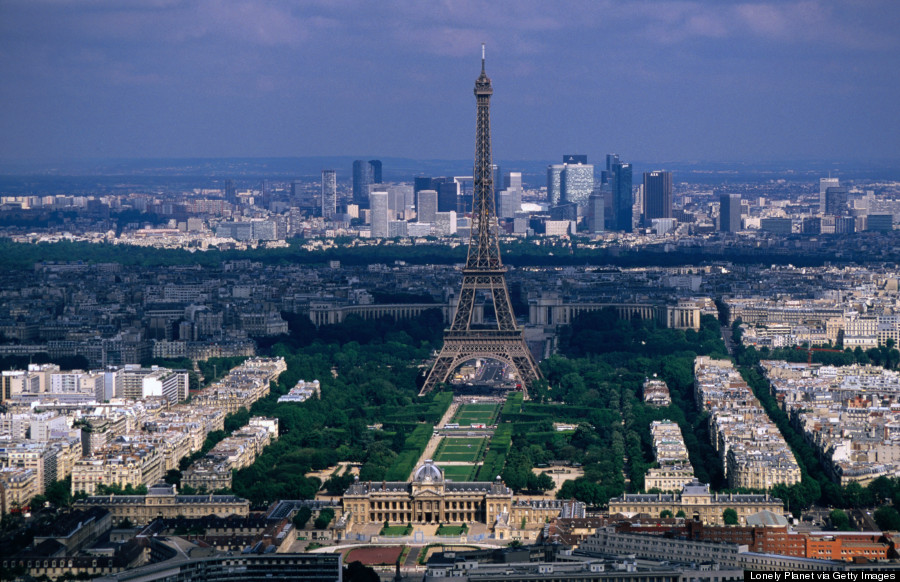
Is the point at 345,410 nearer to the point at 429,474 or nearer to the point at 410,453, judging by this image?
the point at 410,453

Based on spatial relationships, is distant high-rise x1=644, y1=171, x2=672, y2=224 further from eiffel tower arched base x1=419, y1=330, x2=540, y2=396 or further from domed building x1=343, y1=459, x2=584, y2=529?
domed building x1=343, y1=459, x2=584, y2=529

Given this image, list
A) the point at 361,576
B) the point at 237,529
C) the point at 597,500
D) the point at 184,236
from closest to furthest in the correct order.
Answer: the point at 361,576
the point at 237,529
the point at 597,500
the point at 184,236

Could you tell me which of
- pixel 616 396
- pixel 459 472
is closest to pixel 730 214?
pixel 616 396

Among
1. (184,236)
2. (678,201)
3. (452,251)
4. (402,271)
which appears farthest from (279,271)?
(678,201)

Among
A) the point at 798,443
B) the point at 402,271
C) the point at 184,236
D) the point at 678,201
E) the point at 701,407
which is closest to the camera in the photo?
the point at 798,443

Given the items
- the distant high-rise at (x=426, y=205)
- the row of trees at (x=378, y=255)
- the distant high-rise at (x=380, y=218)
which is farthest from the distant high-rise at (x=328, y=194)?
the row of trees at (x=378, y=255)

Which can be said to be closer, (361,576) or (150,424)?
(361,576)

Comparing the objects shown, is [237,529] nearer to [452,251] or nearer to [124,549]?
[124,549]
